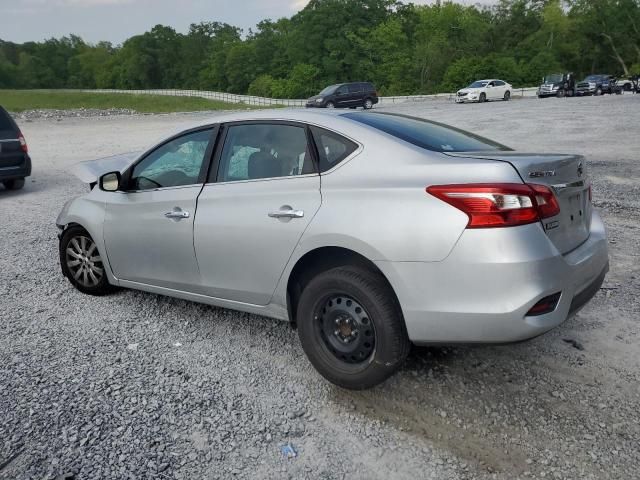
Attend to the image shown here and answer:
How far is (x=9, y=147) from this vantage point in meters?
10.7

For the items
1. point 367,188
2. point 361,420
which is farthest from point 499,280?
point 361,420

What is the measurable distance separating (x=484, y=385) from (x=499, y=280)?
964 millimetres

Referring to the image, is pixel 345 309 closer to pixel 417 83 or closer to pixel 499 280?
pixel 499 280

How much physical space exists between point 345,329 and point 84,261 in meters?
2.89

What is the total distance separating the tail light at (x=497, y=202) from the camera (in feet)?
9.03

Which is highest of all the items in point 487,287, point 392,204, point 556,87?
point 392,204

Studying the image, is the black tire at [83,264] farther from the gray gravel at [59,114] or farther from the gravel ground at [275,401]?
the gray gravel at [59,114]

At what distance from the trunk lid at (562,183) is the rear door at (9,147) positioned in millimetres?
10143

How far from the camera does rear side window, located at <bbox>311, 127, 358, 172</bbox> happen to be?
10.9 ft

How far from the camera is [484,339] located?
9.33 feet

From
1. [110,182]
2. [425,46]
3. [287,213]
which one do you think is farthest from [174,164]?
[425,46]

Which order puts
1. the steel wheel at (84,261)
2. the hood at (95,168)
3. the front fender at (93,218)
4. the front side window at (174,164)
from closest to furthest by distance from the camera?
the front side window at (174,164) → the front fender at (93,218) → the steel wheel at (84,261) → the hood at (95,168)

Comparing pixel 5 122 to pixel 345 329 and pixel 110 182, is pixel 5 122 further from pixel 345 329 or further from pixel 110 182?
pixel 345 329

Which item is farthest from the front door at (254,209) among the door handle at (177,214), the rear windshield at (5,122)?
the rear windshield at (5,122)
